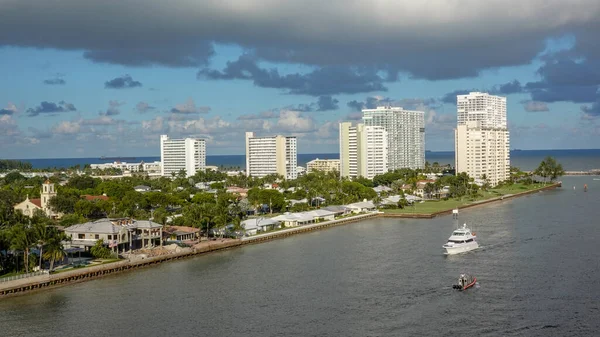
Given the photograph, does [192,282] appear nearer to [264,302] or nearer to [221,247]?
[264,302]

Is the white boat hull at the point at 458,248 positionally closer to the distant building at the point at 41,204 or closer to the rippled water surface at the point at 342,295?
the rippled water surface at the point at 342,295

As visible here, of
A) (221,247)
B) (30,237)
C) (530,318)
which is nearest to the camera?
(530,318)

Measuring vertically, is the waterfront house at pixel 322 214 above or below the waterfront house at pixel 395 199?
below

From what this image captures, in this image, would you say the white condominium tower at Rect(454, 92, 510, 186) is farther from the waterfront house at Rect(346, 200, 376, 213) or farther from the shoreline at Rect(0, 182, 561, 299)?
the shoreline at Rect(0, 182, 561, 299)

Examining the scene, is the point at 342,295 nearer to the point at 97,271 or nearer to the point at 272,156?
the point at 97,271

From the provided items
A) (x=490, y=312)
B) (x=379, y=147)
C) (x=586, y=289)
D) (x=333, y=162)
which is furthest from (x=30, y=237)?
(x=333, y=162)

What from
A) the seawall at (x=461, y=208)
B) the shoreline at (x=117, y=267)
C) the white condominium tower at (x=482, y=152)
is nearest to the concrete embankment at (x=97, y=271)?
the shoreline at (x=117, y=267)
